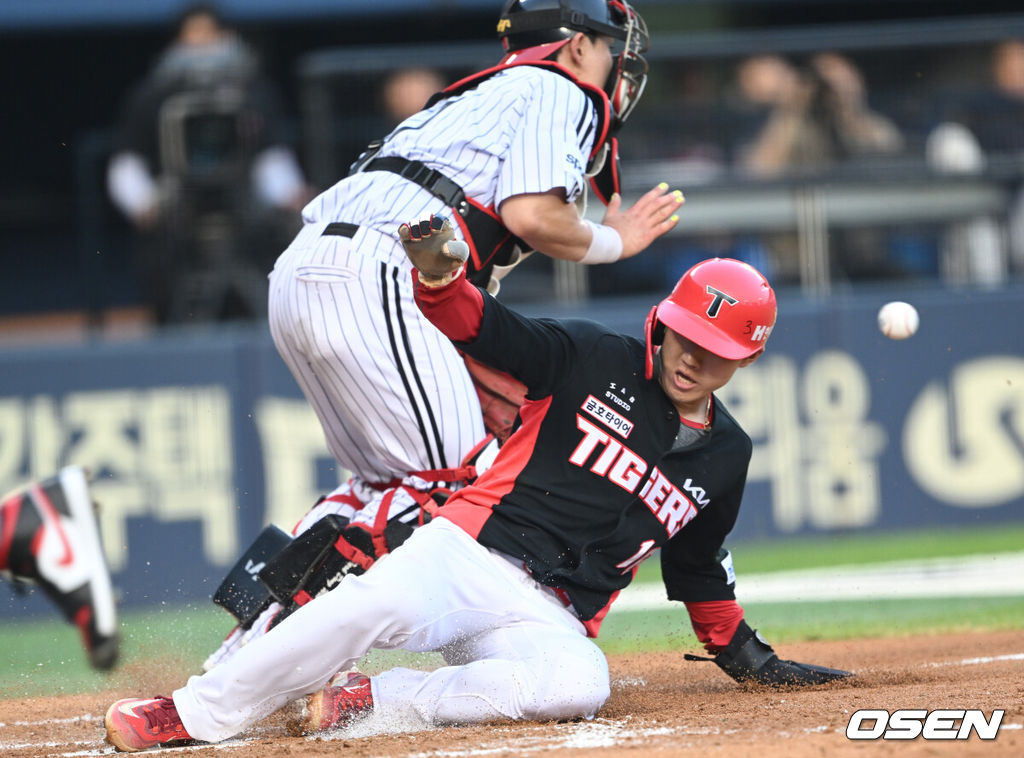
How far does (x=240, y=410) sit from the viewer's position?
873cm

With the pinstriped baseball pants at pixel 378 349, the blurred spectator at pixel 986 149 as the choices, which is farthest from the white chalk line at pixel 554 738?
the blurred spectator at pixel 986 149

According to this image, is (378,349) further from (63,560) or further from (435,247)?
(63,560)

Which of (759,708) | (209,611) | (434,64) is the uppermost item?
(434,64)

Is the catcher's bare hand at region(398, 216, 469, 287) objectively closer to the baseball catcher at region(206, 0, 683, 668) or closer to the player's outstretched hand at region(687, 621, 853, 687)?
the baseball catcher at region(206, 0, 683, 668)

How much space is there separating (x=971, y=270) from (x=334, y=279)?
248 inches

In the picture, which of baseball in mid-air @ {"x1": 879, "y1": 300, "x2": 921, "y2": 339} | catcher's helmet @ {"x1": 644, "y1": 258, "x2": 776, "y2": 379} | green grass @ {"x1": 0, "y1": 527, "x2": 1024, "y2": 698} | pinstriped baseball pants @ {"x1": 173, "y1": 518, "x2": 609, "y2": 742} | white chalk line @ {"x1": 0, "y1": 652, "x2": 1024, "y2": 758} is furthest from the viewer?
green grass @ {"x1": 0, "y1": 527, "x2": 1024, "y2": 698}

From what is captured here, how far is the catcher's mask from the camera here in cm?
483

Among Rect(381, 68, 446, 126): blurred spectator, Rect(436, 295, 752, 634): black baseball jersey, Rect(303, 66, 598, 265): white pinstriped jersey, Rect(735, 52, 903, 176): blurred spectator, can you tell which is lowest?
Rect(436, 295, 752, 634): black baseball jersey

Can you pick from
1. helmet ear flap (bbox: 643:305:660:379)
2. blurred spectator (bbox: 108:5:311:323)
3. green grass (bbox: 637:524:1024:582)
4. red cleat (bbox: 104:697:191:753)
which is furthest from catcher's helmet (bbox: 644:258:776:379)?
blurred spectator (bbox: 108:5:311:323)

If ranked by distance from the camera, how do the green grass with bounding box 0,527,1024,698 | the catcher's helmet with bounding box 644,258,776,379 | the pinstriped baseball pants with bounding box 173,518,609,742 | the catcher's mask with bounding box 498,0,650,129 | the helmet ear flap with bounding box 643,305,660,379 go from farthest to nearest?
the green grass with bounding box 0,527,1024,698, the catcher's mask with bounding box 498,0,650,129, the helmet ear flap with bounding box 643,305,660,379, the catcher's helmet with bounding box 644,258,776,379, the pinstriped baseball pants with bounding box 173,518,609,742

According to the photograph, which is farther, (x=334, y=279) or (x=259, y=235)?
(x=259, y=235)

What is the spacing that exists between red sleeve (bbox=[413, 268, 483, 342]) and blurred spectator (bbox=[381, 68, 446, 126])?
5806 mm

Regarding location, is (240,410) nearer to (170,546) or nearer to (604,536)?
(170,546)

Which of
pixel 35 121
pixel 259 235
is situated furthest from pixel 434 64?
pixel 35 121
